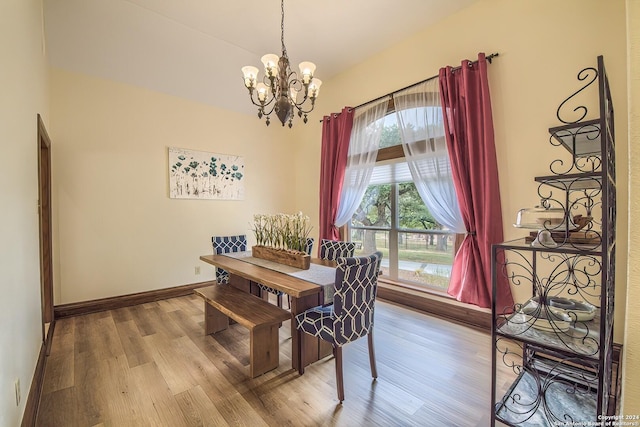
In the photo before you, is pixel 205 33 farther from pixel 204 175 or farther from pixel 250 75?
pixel 204 175

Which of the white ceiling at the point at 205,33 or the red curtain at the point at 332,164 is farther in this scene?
the red curtain at the point at 332,164

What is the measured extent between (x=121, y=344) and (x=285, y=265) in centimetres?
179

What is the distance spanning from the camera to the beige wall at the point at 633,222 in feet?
2.60

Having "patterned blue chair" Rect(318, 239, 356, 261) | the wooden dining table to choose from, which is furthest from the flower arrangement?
"patterned blue chair" Rect(318, 239, 356, 261)

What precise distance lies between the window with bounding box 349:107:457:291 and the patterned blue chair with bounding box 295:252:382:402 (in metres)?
1.72

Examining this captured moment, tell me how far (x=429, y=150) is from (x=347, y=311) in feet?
7.55

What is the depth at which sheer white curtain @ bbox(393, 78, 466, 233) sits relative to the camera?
3.14 metres

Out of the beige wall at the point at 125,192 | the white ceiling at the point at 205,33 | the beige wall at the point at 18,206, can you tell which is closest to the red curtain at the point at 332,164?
the white ceiling at the point at 205,33

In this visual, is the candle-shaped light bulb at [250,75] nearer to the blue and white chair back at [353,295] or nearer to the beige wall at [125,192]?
the blue and white chair back at [353,295]

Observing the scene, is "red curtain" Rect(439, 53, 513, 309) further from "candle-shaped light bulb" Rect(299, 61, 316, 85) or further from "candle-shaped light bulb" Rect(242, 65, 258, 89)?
"candle-shaped light bulb" Rect(242, 65, 258, 89)

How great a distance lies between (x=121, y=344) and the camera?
2.66 metres

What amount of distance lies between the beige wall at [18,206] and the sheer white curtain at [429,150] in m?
3.47

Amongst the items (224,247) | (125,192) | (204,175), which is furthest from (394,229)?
(125,192)

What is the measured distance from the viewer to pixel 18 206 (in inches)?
64.7
